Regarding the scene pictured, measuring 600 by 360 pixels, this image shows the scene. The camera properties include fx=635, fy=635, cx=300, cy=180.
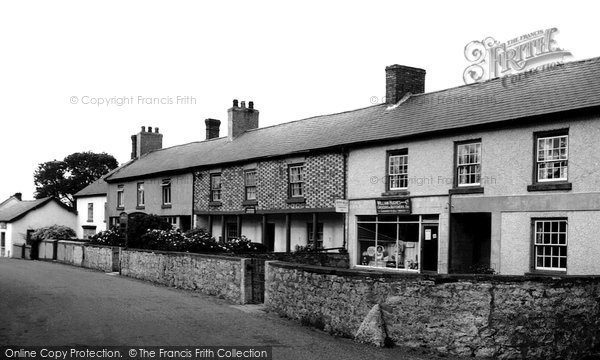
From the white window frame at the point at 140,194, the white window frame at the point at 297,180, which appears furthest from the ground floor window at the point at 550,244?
the white window frame at the point at 140,194

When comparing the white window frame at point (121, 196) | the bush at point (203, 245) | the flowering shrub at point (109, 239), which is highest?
the white window frame at point (121, 196)

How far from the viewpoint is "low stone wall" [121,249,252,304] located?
1675 centimetres

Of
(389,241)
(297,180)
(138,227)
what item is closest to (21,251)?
(138,227)

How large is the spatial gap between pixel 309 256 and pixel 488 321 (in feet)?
38.2

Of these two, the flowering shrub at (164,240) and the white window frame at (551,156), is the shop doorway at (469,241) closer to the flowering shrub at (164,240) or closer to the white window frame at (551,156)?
the white window frame at (551,156)

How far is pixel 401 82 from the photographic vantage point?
1021 inches

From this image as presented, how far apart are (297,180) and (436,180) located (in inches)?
308

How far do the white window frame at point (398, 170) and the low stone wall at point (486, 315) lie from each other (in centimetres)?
1099

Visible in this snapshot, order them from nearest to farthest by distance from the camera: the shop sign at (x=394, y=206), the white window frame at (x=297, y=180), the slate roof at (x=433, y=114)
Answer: the slate roof at (x=433, y=114), the shop sign at (x=394, y=206), the white window frame at (x=297, y=180)

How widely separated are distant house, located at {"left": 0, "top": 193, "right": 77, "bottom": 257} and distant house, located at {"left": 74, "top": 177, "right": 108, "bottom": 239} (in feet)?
4.89

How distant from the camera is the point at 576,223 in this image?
1656 centimetres

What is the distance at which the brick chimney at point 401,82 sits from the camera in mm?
25844

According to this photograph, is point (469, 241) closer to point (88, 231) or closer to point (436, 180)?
point (436, 180)

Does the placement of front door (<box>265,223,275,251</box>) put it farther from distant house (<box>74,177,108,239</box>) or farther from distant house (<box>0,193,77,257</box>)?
distant house (<box>0,193,77,257</box>)
